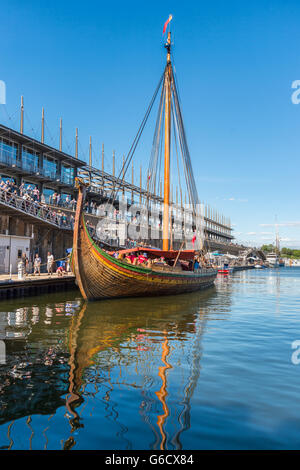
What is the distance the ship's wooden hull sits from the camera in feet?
59.0

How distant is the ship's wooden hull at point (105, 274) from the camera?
59.0 feet

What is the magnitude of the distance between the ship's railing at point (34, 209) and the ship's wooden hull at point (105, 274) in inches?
366

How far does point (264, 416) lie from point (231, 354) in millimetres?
3713

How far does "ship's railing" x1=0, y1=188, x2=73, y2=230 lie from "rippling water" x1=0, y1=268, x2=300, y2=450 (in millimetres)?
14372

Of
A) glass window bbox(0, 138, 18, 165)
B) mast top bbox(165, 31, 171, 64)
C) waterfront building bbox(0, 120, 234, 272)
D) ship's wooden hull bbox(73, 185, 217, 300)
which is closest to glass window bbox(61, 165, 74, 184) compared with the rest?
waterfront building bbox(0, 120, 234, 272)

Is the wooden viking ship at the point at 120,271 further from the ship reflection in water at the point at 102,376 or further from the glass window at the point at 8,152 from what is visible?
the glass window at the point at 8,152

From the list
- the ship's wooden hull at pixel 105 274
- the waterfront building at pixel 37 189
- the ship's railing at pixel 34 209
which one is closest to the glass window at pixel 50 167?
the waterfront building at pixel 37 189

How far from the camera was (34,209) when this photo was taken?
92.1 ft

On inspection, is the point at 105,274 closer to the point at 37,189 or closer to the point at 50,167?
the point at 37,189

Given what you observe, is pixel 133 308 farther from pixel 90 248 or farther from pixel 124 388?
pixel 124 388

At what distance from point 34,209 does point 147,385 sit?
24.0 meters

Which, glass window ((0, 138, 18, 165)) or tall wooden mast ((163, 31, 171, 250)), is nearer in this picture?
tall wooden mast ((163, 31, 171, 250))
